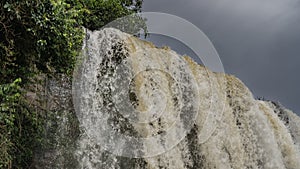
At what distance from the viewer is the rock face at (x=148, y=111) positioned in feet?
23.3

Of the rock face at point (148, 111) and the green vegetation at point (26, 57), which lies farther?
the rock face at point (148, 111)

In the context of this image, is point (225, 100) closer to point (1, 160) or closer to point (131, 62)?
point (131, 62)

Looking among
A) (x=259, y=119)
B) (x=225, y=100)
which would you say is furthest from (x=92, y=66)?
(x=259, y=119)

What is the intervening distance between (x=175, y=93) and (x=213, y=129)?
1.03 metres

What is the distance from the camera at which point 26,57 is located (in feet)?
23.5

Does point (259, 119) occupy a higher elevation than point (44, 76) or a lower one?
higher

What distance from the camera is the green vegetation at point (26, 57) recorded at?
21.6ft

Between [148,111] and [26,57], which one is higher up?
[26,57]

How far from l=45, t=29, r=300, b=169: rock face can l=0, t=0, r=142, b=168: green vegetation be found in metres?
0.45

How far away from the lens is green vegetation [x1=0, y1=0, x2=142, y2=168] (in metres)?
6.59

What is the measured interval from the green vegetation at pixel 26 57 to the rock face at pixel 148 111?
17.7 inches

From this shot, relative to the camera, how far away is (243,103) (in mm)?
9898

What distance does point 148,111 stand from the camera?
7090mm

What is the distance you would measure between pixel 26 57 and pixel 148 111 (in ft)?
5.91
